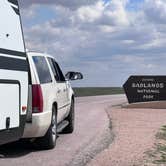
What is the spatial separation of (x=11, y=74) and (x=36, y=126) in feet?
9.90

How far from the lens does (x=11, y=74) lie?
26.2ft

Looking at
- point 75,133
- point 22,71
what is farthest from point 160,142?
point 22,71

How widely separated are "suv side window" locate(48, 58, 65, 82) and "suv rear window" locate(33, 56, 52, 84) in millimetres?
739

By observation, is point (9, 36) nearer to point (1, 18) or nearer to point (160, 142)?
point (1, 18)

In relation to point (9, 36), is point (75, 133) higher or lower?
lower

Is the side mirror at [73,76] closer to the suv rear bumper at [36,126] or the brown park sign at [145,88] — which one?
the suv rear bumper at [36,126]

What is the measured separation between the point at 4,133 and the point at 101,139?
627cm

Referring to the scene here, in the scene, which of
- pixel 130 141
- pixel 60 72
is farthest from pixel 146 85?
pixel 130 141

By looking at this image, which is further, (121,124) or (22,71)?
Answer: (121,124)

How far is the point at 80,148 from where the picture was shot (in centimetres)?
1220

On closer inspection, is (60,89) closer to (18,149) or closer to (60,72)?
(60,72)

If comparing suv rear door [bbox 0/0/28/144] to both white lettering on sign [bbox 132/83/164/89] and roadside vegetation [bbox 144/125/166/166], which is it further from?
white lettering on sign [bbox 132/83/164/89]

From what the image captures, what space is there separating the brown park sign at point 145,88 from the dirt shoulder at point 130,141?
8.26 m

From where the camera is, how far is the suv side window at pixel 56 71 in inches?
524
